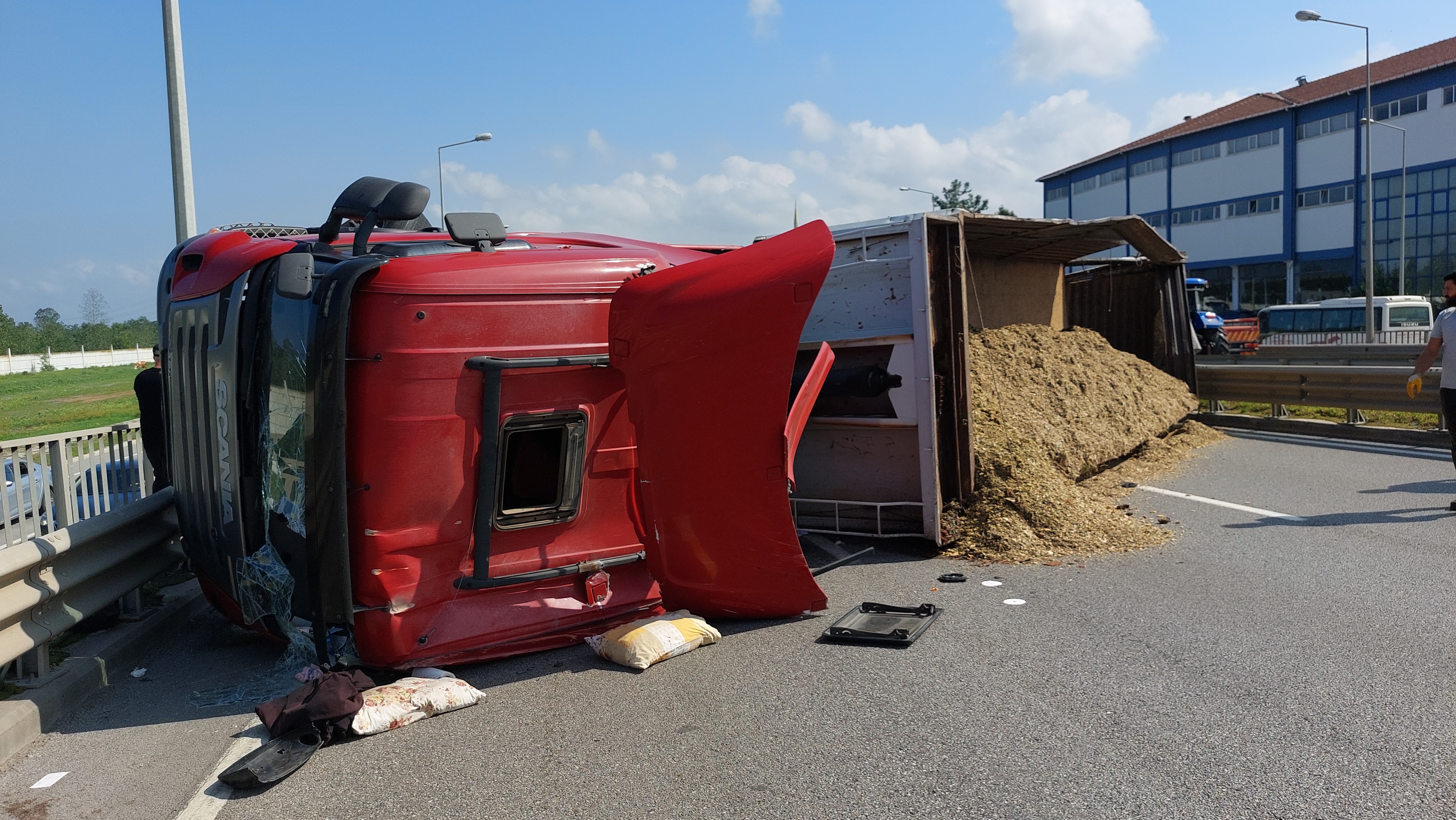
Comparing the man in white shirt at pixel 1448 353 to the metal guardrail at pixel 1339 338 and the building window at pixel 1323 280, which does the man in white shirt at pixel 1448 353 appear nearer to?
the metal guardrail at pixel 1339 338

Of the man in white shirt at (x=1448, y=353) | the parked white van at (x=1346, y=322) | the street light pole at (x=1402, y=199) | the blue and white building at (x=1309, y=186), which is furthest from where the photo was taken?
the blue and white building at (x=1309, y=186)

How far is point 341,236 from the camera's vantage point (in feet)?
19.0

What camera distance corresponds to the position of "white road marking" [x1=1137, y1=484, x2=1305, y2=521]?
7.89m

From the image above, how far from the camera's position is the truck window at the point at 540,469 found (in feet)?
16.3

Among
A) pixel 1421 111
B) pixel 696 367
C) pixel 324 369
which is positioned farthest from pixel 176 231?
pixel 1421 111

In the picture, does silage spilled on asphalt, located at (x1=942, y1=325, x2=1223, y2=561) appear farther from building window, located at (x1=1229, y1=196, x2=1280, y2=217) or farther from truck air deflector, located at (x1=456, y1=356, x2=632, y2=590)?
building window, located at (x1=1229, y1=196, x2=1280, y2=217)

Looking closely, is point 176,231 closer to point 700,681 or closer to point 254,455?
point 254,455

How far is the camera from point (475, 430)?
4.82 m

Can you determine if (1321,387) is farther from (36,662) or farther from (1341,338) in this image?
(1341,338)

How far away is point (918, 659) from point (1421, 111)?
51318 mm

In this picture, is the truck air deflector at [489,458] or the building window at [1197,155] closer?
the truck air deflector at [489,458]

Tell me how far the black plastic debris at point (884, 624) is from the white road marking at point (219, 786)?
2802 millimetres

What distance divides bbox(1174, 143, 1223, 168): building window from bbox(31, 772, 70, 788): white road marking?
58850mm

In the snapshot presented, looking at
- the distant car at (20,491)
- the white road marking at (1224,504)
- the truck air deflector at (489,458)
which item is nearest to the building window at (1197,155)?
the white road marking at (1224,504)
